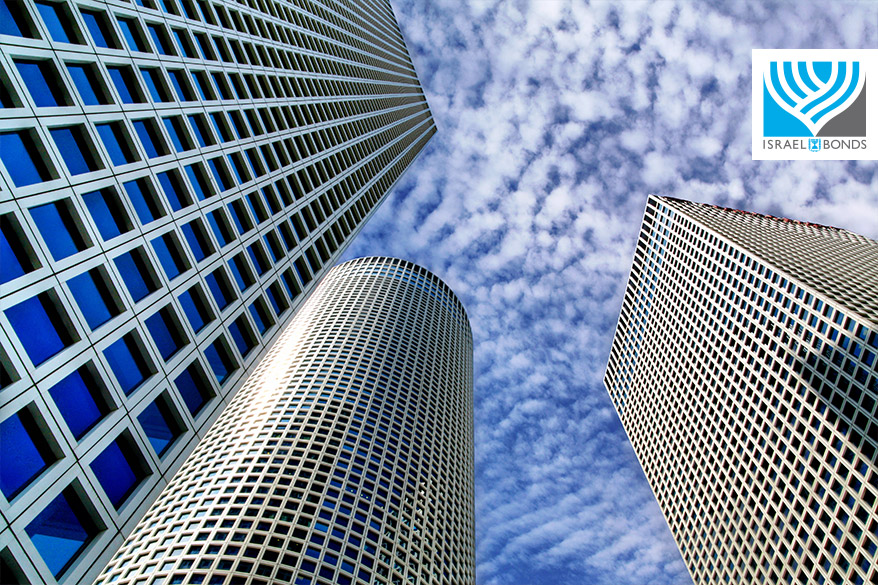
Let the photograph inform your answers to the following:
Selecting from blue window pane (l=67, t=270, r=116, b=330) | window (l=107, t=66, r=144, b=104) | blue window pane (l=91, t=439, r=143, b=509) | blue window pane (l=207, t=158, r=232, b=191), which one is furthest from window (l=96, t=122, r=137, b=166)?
blue window pane (l=91, t=439, r=143, b=509)

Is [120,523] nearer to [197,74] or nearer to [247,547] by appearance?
[197,74]

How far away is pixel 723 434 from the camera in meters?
85.9

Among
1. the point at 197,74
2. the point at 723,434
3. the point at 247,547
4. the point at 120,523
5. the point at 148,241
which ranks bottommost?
the point at 723,434

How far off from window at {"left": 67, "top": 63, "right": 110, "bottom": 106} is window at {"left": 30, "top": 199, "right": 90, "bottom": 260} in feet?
17.5

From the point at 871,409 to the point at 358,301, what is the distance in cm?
11009

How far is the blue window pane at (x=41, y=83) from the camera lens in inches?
790

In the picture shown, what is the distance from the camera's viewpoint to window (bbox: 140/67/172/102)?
92.9 feet

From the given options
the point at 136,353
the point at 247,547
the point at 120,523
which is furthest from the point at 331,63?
the point at 247,547

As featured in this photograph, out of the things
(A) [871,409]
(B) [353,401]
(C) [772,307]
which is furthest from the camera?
(B) [353,401]

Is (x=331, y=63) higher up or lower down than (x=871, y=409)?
higher up

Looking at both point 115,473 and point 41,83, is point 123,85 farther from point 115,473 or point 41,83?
point 115,473

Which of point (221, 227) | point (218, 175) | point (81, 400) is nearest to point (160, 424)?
point (81, 400)

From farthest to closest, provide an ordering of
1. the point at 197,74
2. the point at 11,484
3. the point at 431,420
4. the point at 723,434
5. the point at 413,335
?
the point at 413,335, the point at 431,420, the point at 723,434, the point at 197,74, the point at 11,484

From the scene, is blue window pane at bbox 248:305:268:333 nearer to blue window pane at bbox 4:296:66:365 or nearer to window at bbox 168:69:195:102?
window at bbox 168:69:195:102
